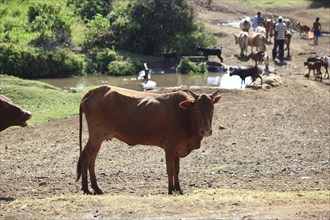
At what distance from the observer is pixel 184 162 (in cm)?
1716

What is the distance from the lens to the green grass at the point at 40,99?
22.0 meters

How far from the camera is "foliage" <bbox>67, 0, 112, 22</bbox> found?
3953cm

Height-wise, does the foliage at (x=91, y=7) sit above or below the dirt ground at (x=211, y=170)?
above

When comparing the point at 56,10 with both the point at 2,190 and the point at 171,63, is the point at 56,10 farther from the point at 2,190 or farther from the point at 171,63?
the point at 2,190

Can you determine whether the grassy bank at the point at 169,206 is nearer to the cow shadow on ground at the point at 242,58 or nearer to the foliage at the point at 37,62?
the foliage at the point at 37,62

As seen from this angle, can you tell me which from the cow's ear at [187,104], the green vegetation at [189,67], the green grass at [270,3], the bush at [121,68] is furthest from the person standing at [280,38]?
the cow's ear at [187,104]

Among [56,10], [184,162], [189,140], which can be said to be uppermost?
[56,10]

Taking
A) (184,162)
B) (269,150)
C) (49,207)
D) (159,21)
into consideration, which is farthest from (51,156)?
(159,21)

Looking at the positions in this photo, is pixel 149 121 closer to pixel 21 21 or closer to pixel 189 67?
pixel 189 67

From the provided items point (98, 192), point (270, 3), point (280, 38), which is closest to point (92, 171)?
point (98, 192)

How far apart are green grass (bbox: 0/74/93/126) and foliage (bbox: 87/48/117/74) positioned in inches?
308

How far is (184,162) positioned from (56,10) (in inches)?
777

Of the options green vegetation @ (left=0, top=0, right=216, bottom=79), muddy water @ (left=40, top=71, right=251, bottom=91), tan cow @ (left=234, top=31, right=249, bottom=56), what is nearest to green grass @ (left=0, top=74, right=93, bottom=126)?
muddy water @ (left=40, top=71, right=251, bottom=91)

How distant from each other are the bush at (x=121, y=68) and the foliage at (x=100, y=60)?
1.60ft
